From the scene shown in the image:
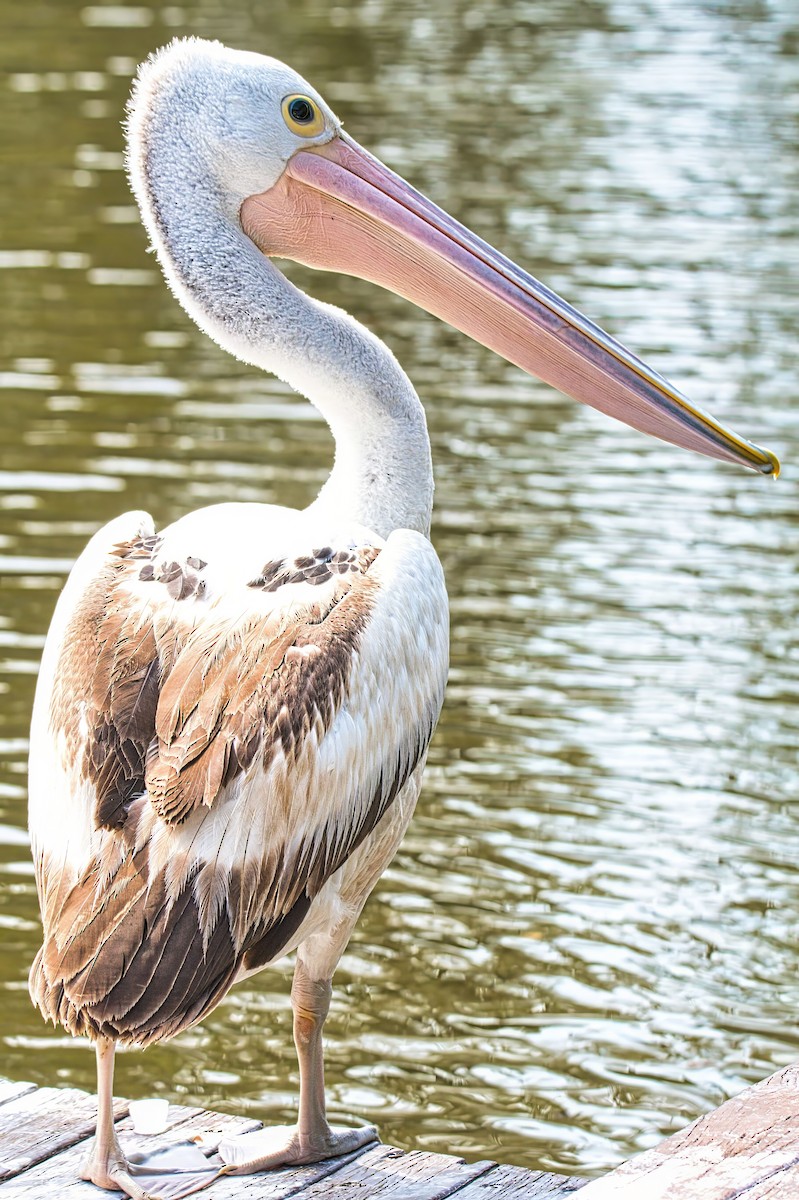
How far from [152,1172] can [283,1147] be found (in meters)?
0.26

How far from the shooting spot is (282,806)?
316 cm

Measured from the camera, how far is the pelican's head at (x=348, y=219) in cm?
372

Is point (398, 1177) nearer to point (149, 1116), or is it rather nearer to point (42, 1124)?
point (149, 1116)

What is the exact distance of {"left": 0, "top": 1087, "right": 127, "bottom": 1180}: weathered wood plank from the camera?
351cm

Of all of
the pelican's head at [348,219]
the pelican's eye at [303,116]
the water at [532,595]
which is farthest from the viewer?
the water at [532,595]

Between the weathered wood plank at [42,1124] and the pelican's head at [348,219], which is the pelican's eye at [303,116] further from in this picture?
the weathered wood plank at [42,1124]

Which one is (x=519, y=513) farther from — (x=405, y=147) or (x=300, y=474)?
(x=405, y=147)

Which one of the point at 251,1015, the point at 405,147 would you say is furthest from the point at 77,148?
the point at 251,1015

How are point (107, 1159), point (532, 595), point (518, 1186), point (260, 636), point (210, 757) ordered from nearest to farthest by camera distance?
point (210, 757) < point (260, 636) < point (107, 1159) < point (518, 1186) < point (532, 595)

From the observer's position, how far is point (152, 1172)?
11.3 ft

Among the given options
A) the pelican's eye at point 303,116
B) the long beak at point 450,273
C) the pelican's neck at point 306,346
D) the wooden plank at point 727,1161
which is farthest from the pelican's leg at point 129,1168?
the pelican's eye at point 303,116

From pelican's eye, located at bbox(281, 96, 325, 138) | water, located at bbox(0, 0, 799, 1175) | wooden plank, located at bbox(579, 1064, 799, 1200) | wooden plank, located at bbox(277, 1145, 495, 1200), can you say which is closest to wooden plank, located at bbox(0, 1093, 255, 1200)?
wooden plank, located at bbox(277, 1145, 495, 1200)

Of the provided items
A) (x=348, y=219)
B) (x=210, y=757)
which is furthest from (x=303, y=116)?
(x=210, y=757)

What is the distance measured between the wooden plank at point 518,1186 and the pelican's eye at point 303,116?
2.09 m
